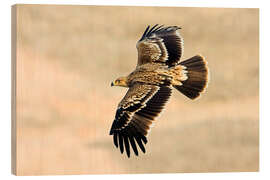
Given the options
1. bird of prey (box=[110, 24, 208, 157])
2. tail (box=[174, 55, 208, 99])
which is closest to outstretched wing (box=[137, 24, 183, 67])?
bird of prey (box=[110, 24, 208, 157])

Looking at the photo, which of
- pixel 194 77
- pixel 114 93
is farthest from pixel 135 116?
pixel 194 77

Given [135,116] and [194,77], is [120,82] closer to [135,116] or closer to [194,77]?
[135,116]

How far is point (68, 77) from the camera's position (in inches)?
199

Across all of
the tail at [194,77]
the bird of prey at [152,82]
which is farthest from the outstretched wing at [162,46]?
the tail at [194,77]

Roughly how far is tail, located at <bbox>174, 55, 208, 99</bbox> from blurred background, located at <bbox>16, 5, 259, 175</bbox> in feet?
0.20

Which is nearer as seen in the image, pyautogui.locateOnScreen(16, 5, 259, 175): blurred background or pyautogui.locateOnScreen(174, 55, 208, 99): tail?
pyautogui.locateOnScreen(16, 5, 259, 175): blurred background

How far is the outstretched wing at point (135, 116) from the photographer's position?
16.6 feet

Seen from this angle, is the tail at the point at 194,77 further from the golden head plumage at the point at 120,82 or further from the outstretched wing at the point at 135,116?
the golden head plumage at the point at 120,82

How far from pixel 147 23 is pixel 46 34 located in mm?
940

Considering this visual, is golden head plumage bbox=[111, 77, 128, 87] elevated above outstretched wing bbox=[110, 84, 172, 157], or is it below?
above

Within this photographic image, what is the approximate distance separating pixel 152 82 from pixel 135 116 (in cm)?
37

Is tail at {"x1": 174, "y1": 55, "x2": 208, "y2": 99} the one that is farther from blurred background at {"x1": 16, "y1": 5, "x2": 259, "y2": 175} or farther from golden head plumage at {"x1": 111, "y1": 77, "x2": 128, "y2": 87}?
golden head plumage at {"x1": 111, "y1": 77, "x2": 128, "y2": 87}

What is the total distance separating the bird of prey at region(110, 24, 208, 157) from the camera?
5066 mm

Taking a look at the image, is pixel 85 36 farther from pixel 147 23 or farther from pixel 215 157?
pixel 215 157
